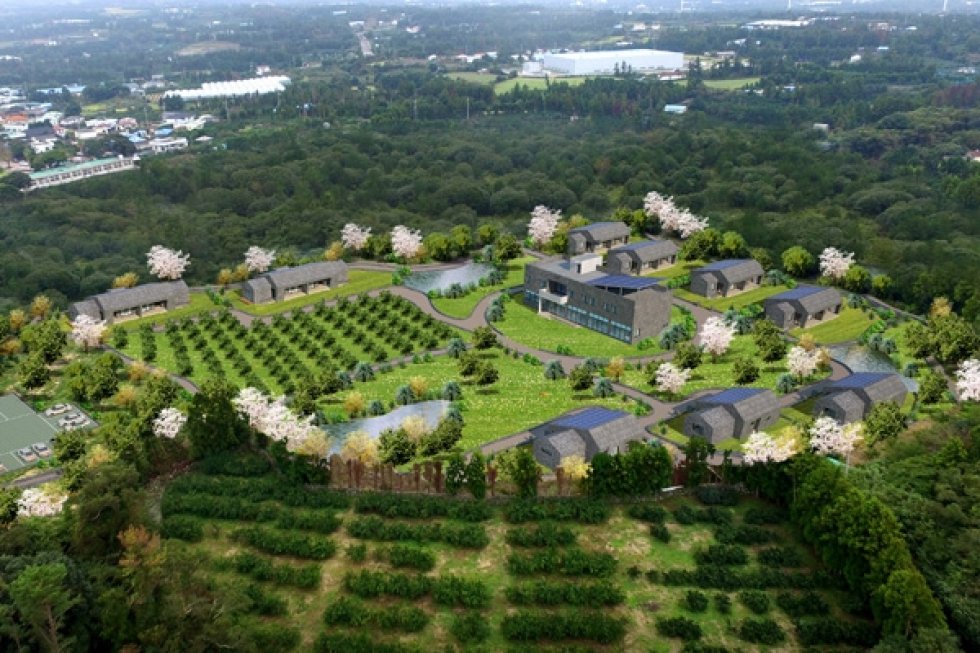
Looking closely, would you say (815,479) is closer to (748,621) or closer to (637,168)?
(748,621)

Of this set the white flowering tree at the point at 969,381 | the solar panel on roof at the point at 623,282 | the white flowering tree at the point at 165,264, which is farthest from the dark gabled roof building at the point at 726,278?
the white flowering tree at the point at 165,264

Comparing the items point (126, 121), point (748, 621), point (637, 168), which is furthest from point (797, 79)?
point (748, 621)

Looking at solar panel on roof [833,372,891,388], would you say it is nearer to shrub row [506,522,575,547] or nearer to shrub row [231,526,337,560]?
shrub row [506,522,575,547]

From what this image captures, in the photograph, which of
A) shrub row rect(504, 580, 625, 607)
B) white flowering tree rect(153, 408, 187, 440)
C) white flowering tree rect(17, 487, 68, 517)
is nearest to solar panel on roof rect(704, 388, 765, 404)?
shrub row rect(504, 580, 625, 607)

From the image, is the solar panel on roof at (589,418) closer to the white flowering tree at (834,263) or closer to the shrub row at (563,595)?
the shrub row at (563,595)

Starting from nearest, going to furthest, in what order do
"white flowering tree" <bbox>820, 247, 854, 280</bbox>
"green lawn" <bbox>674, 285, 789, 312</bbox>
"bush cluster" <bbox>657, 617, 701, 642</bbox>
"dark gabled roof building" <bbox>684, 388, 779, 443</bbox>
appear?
"bush cluster" <bbox>657, 617, 701, 642</bbox>
"dark gabled roof building" <bbox>684, 388, 779, 443</bbox>
"green lawn" <bbox>674, 285, 789, 312</bbox>
"white flowering tree" <bbox>820, 247, 854, 280</bbox>

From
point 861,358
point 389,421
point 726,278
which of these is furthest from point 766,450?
point 726,278

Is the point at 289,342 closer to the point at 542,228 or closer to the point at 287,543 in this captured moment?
the point at 287,543
